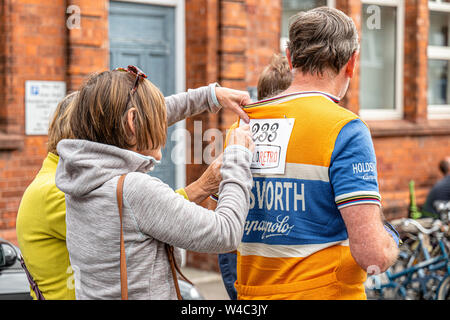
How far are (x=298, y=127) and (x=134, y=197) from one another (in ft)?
2.06

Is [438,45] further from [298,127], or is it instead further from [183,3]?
[298,127]

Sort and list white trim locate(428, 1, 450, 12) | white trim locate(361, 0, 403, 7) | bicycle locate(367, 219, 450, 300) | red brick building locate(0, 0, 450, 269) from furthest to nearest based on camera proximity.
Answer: white trim locate(428, 1, 450, 12) → white trim locate(361, 0, 403, 7) → bicycle locate(367, 219, 450, 300) → red brick building locate(0, 0, 450, 269)

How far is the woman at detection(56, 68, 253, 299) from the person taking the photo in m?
1.98

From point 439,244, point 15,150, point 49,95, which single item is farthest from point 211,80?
point 439,244

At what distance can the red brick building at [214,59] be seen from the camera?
6.17m

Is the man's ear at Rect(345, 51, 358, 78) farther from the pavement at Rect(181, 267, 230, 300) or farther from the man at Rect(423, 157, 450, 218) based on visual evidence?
the man at Rect(423, 157, 450, 218)

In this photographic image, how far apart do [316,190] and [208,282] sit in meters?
5.27

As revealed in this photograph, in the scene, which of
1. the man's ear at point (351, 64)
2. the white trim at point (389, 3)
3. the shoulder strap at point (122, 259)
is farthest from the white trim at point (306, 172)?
the white trim at point (389, 3)

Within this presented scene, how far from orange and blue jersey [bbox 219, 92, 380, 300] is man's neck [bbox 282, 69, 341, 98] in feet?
0.13

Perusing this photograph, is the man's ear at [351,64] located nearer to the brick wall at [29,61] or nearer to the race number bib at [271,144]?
the race number bib at [271,144]

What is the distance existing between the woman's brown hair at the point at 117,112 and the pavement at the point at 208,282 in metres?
4.76

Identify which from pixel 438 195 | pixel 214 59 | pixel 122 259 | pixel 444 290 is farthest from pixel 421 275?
pixel 122 259

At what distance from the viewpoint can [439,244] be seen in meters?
6.56

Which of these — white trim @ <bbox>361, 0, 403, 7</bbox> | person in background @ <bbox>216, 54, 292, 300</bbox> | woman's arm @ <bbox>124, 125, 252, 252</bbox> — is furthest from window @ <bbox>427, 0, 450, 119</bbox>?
woman's arm @ <bbox>124, 125, 252, 252</bbox>
